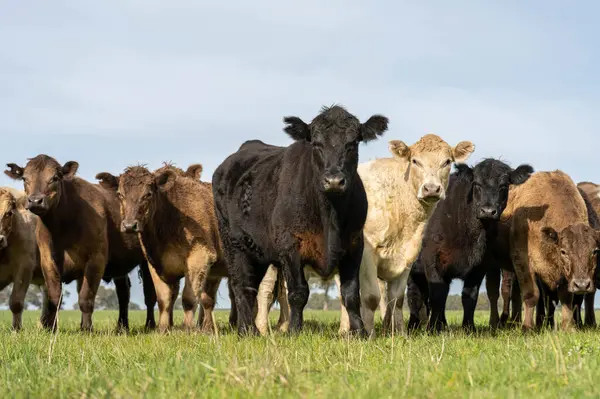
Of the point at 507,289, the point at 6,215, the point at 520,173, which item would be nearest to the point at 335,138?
the point at 520,173

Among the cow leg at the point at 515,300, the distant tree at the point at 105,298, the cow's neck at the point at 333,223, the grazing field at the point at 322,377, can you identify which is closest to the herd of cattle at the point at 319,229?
the cow's neck at the point at 333,223

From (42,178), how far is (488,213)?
6.87 metres

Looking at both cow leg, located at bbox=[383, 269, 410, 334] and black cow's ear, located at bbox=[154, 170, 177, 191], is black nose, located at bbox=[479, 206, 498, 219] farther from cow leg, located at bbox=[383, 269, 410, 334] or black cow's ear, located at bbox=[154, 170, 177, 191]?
black cow's ear, located at bbox=[154, 170, 177, 191]

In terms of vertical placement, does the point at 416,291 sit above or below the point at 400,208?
below

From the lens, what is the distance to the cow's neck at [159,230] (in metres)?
12.4

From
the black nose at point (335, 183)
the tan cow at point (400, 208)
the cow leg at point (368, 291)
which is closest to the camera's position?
the black nose at point (335, 183)

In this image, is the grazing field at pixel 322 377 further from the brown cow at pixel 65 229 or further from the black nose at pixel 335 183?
the brown cow at pixel 65 229

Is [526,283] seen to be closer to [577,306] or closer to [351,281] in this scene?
[577,306]

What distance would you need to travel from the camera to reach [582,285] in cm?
1098

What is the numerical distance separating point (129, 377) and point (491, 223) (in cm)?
789

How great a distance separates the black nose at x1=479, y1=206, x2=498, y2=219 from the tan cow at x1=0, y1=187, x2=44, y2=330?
7.71 metres

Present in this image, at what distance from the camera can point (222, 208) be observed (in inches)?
428

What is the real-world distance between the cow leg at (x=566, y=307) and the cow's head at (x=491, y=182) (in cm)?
156

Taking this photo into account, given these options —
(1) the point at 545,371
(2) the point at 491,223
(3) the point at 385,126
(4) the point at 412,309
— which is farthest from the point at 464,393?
(4) the point at 412,309
